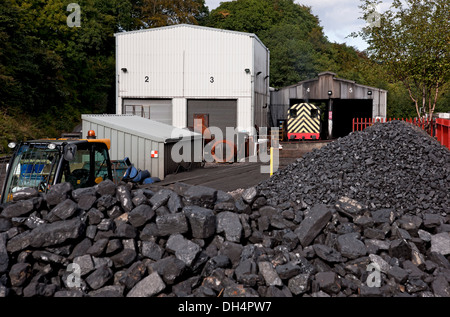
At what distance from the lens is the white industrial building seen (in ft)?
92.9

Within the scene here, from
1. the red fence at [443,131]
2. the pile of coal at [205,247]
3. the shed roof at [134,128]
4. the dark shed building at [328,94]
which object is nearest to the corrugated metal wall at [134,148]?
the shed roof at [134,128]

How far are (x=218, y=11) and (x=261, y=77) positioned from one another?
1483 inches

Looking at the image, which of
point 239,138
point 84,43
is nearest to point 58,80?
point 84,43

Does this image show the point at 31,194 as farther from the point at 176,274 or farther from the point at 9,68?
the point at 9,68

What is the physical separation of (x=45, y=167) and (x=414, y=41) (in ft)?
72.6

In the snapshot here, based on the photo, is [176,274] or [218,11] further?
[218,11]

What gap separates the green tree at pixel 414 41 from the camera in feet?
81.1

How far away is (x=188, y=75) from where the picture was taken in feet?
93.7

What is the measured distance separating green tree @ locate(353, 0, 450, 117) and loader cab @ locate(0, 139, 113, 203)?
66.1 feet

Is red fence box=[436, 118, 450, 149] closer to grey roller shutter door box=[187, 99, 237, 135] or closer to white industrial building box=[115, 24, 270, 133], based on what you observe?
white industrial building box=[115, 24, 270, 133]

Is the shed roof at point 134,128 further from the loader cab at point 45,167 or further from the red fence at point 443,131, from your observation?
the red fence at point 443,131

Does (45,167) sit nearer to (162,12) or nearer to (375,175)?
(375,175)

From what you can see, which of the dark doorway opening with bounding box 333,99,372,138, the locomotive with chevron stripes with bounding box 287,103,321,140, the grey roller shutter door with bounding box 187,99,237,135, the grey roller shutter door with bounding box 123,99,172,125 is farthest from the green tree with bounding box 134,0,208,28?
the locomotive with chevron stripes with bounding box 287,103,321,140

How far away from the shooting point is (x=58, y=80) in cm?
3706
